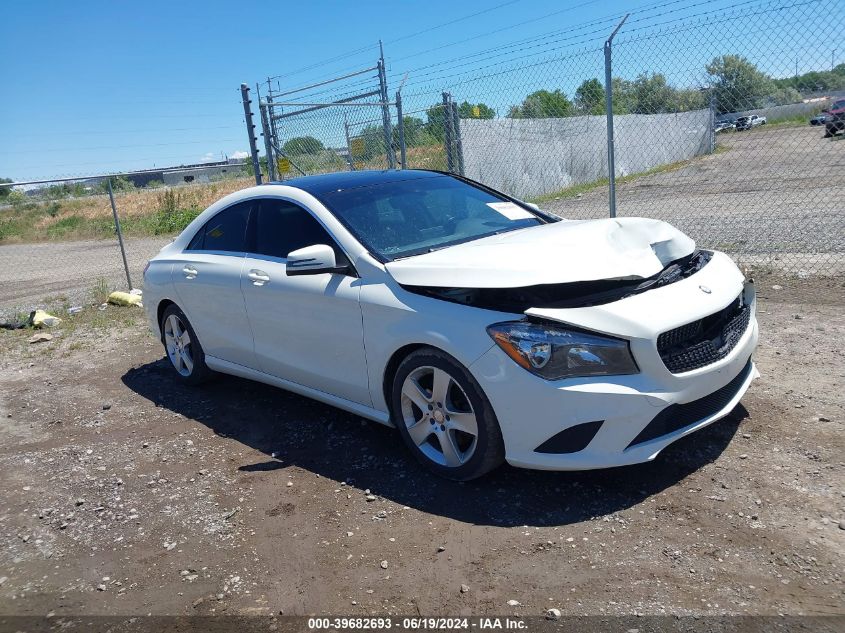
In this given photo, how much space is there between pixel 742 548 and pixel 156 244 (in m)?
19.8

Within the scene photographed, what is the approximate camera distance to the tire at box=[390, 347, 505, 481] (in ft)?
11.5

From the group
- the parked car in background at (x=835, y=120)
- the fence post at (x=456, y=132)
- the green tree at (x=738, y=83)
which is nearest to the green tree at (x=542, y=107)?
the fence post at (x=456, y=132)

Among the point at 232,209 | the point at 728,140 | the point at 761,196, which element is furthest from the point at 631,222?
the point at 761,196

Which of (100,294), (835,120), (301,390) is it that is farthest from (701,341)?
(100,294)

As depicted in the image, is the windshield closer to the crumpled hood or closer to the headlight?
the crumpled hood

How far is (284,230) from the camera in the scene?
15.7 ft

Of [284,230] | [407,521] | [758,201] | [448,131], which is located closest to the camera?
[407,521]

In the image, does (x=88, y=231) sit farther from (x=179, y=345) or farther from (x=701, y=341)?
(x=701, y=341)

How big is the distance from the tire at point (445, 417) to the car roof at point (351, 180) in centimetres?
156

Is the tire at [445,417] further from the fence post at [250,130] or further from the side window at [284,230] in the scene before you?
the fence post at [250,130]

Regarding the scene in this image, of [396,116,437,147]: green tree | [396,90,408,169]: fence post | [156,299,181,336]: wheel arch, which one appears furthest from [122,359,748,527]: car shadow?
[396,116,437,147]: green tree

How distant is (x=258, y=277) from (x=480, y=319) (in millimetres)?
1948

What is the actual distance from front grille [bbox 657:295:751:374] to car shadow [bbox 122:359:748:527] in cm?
60

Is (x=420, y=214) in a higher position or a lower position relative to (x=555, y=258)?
higher
